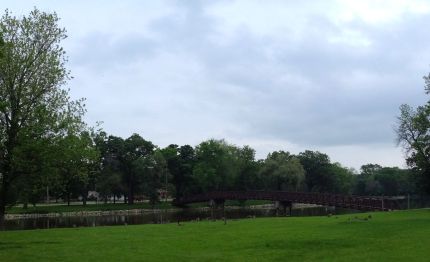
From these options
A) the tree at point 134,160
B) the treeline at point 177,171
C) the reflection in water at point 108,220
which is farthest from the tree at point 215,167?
the reflection in water at point 108,220

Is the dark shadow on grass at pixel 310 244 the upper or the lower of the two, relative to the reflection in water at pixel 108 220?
upper

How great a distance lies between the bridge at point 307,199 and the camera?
67375 mm

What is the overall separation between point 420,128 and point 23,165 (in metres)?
43.2

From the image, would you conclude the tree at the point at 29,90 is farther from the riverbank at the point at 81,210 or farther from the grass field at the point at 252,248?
the riverbank at the point at 81,210

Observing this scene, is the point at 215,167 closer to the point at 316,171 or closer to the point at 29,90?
the point at 316,171

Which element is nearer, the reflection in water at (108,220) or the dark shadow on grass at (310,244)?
the dark shadow on grass at (310,244)

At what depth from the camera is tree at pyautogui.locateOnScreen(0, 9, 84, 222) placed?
26625mm

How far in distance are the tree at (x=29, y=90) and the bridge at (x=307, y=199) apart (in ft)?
162

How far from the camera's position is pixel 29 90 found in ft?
89.6

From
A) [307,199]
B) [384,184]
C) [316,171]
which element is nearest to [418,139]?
[307,199]

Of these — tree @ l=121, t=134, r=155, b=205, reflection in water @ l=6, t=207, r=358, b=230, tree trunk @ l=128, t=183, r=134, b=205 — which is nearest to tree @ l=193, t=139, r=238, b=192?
tree @ l=121, t=134, r=155, b=205

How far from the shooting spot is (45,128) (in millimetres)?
27172

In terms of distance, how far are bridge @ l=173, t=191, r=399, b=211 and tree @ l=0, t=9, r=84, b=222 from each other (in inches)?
1941

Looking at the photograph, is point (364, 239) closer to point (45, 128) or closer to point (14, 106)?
point (45, 128)
